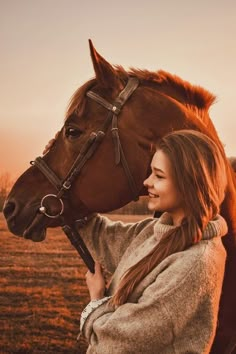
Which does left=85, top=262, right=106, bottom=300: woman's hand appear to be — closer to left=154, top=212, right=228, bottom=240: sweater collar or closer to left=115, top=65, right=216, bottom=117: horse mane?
left=154, top=212, right=228, bottom=240: sweater collar

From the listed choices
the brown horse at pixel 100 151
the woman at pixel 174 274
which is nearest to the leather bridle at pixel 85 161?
the brown horse at pixel 100 151

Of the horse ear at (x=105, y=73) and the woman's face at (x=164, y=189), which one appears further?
the horse ear at (x=105, y=73)

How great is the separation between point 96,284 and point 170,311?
1.26 feet

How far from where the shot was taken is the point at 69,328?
18.0 feet

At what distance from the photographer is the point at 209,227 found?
1.53 meters

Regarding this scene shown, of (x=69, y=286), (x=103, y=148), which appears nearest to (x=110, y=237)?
(x=103, y=148)

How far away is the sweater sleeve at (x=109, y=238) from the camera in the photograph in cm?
203

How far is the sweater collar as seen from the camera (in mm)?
1521

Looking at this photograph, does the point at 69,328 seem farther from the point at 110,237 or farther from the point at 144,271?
the point at 144,271

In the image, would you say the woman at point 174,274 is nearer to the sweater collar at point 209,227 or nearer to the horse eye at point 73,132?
the sweater collar at point 209,227

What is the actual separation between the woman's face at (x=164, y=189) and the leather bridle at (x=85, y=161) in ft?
1.58

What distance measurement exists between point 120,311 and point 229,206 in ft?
2.48

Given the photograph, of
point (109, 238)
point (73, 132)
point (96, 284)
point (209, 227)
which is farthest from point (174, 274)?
point (73, 132)

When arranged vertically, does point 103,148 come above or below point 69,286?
above
